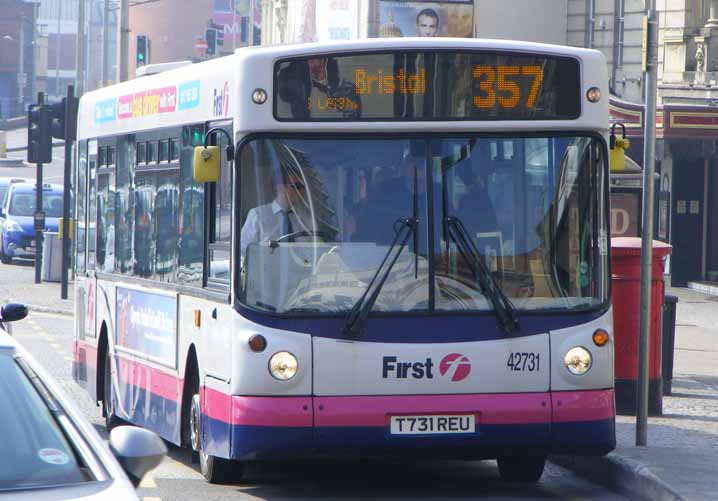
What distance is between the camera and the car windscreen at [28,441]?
4957 millimetres

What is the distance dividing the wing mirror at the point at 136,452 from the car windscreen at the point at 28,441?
0.19 metres

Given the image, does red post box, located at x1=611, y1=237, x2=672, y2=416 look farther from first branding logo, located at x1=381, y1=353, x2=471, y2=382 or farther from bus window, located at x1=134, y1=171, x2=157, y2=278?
first branding logo, located at x1=381, y1=353, x2=471, y2=382

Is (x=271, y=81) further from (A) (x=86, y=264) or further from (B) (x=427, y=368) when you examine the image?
(A) (x=86, y=264)

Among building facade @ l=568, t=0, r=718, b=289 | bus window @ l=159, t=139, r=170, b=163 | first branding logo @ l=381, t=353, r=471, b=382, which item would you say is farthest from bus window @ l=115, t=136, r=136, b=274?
building facade @ l=568, t=0, r=718, b=289

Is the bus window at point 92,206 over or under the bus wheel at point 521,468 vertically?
over

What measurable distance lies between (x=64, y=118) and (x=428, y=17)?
10566 millimetres

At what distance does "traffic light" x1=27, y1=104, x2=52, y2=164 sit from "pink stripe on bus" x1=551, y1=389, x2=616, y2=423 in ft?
71.7

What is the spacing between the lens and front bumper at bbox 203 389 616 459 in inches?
362

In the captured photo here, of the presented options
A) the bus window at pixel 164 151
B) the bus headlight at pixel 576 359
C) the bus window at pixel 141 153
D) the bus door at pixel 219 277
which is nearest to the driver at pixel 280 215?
the bus door at pixel 219 277

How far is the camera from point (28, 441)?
5184 millimetres

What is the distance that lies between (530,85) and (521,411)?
1.89 metres

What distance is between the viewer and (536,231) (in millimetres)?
9531

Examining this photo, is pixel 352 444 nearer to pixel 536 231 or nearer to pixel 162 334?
pixel 536 231

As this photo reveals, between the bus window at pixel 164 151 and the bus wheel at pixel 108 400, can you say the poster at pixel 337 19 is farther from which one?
the bus window at pixel 164 151
